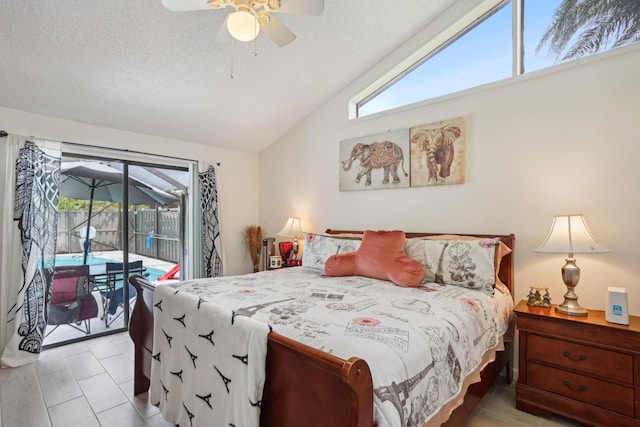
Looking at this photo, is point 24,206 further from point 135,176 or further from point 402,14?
point 402,14

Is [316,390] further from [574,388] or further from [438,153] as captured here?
[438,153]

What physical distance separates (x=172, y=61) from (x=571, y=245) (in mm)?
3344

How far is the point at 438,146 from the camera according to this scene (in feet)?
9.53

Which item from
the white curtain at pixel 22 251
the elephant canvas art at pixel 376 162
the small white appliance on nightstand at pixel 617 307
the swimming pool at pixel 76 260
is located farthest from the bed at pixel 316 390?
the swimming pool at pixel 76 260

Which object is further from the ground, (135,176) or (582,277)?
(135,176)

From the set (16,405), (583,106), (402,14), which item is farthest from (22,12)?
(583,106)

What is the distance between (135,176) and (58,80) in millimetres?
1313

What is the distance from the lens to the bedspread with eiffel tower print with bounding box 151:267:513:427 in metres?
1.12

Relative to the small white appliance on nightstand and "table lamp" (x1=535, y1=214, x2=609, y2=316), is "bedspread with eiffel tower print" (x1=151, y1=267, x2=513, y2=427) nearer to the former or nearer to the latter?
"table lamp" (x1=535, y1=214, x2=609, y2=316)

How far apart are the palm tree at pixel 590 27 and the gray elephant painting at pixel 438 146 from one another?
900mm

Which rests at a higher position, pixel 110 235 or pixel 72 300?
pixel 110 235

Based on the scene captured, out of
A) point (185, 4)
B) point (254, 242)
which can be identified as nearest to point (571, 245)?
point (185, 4)

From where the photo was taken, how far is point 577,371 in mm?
1895

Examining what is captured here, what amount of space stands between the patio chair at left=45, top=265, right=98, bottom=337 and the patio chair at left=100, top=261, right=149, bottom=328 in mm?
115
